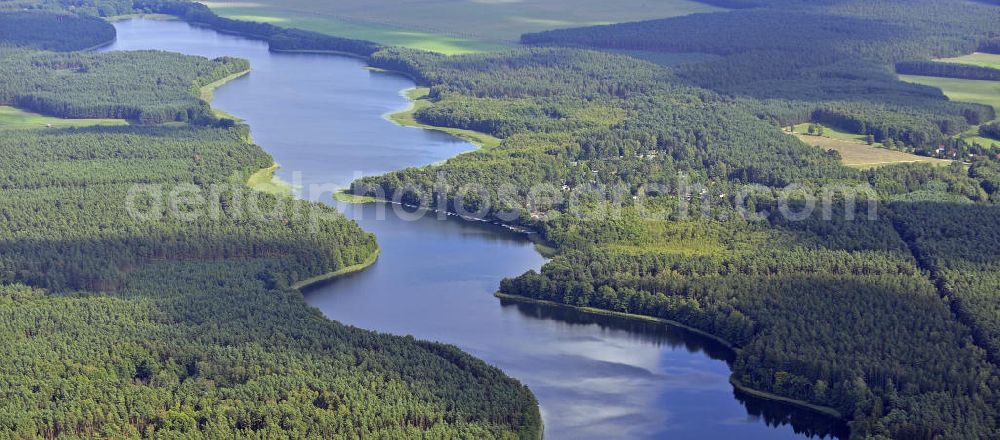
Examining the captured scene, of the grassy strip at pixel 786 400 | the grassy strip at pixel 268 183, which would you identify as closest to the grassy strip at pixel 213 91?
the grassy strip at pixel 268 183

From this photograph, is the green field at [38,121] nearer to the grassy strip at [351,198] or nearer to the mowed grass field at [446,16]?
the grassy strip at [351,198]

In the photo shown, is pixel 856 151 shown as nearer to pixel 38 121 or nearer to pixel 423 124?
pixel 423 124

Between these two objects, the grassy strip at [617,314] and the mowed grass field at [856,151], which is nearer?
the grassy strip at [617,314]

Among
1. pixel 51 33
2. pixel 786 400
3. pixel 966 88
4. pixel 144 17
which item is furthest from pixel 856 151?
pixel 144 17

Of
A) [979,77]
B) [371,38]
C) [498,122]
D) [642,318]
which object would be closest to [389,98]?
[498,122]

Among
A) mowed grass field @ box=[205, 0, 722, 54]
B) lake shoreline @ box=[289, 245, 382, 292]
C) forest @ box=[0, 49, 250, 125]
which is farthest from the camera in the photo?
mowed grass field @ box=[205, 0, 722, 54]

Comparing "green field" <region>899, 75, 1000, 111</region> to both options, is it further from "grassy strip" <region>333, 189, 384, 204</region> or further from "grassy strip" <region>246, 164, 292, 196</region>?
"grassy strip" <region>246, 164, 292, 196</region>

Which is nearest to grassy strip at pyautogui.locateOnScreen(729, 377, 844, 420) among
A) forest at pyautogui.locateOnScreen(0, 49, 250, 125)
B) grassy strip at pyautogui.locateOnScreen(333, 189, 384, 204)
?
grassy strip at pyautogui.locateOnScreen(333, 189, 384, 204)

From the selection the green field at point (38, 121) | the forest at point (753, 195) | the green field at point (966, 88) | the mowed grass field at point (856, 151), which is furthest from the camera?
the green field at point (966, 88)
